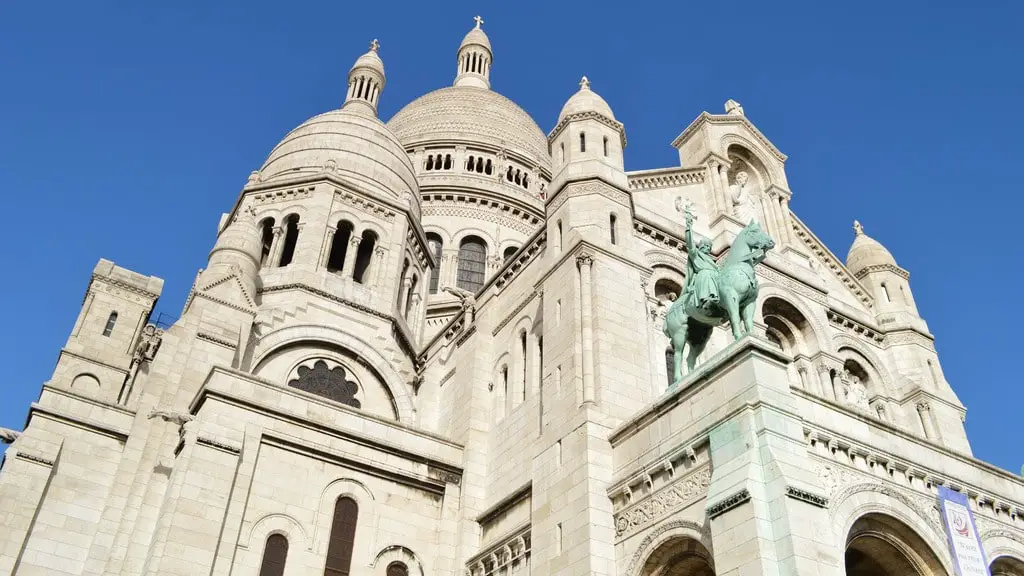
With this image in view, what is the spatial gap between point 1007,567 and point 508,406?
522 inches

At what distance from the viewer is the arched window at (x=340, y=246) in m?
34.7

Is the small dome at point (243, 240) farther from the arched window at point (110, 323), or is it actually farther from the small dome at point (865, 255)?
the small dome at point (865, 255)

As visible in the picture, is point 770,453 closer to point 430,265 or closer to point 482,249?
point 430,265

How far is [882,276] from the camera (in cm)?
3316

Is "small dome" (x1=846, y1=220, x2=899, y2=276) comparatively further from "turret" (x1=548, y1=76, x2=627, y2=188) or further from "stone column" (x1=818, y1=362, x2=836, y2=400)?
"turret" (x1=548, y1=76, x2=627, y2=188)

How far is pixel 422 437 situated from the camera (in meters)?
25.2

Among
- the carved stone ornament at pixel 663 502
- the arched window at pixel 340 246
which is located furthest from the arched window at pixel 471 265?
Answer: the carved stone ornament at pixel 663 502

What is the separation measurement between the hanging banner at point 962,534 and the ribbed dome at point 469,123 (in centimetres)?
4114

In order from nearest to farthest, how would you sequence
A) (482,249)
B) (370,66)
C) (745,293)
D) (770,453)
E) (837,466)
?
(770,453) < (837,466) < (745,293) < (370,66) < (482,249)

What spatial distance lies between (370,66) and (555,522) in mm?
32998

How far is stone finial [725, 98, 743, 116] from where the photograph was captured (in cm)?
3366

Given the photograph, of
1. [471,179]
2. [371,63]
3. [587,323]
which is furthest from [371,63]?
[587,323]

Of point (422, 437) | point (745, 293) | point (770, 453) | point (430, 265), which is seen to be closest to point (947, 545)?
point (770, 453)

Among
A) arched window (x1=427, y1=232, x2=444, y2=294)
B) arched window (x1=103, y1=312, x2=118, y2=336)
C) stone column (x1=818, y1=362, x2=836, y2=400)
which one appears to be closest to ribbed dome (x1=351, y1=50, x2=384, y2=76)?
arched window (x1=427, y1=232, x2=444, y2=294)
